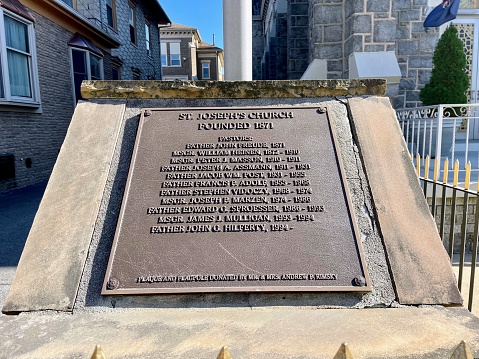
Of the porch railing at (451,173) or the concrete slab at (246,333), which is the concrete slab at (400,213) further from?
the porch railing at (451,173)

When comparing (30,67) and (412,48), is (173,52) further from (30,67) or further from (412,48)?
(412,48)

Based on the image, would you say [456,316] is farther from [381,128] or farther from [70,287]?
[70,287]

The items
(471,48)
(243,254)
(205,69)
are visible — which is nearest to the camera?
(243,254)

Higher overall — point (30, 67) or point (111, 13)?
point (111, 13)

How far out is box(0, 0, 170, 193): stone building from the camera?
7.93 meters

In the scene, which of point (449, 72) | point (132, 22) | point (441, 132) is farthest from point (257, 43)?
point (441, 132)

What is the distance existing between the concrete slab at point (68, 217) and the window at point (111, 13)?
534 inches

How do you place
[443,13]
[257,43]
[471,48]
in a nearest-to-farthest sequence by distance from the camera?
[443,13] → [471,48] → [257,43]

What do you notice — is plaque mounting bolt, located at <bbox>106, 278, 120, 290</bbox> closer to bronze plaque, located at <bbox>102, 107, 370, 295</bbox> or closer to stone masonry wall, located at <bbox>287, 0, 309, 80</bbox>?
bronze plaque, located at <bbox>102, 107, 370, 295</bbox>

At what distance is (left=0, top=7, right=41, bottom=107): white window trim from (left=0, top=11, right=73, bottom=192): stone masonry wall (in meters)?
0.28

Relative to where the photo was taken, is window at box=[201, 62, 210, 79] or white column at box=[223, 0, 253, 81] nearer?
white column at box=[223, 0, 253, 81]

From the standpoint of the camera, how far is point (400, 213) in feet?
7.22

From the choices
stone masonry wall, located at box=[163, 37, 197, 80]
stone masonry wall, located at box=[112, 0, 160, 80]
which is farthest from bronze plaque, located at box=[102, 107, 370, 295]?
stone masonry wall, located at box=[163, 37, 197, 80]

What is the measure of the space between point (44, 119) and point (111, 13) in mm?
7144
